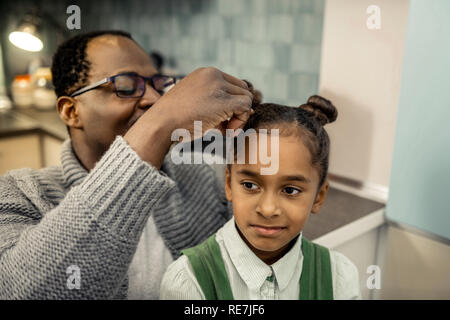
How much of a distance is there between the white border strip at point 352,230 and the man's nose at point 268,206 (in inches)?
11.5

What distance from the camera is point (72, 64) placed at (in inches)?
23.2

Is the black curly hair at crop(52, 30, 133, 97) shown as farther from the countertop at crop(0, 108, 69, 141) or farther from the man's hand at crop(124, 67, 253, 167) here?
the countertop at crop(0, 108, 69, 141)

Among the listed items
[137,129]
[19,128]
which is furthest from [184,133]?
[19,128]

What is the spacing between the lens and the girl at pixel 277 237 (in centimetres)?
45

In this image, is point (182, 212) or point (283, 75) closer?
point (182, 212)

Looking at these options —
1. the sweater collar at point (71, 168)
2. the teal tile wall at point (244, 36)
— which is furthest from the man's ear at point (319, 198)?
the sweater collar at point (71, 168)

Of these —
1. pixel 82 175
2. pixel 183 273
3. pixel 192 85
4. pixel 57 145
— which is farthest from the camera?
pixel 57 145

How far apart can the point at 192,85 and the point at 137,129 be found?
7 cm

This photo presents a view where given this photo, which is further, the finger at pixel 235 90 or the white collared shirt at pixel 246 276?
the white collared shirt at pixel 246 276

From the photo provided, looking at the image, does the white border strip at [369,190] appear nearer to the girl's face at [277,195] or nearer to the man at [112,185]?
the girl's face at [277,195]

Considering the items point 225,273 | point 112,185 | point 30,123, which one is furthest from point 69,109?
point 30,123

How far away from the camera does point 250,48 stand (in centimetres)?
120
